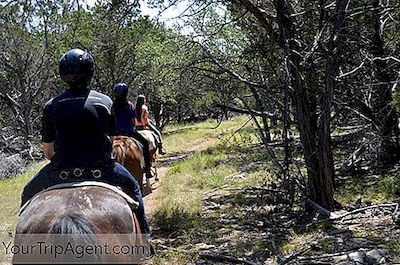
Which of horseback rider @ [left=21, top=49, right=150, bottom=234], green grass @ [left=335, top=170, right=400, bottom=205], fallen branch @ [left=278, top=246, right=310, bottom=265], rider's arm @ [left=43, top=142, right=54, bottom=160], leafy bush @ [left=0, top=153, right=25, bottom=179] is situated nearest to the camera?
horseback rider @ [left=21, top=49, right=150, bottom=234]

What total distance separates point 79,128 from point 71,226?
3.48 feet

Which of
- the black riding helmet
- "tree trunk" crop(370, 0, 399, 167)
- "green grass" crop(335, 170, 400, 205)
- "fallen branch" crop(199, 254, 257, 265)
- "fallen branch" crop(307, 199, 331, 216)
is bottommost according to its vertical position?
"green grass" crop(335, 170, 400, 205)

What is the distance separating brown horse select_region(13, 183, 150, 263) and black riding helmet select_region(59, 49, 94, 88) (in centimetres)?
89

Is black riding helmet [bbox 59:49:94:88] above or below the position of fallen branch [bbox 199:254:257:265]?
above

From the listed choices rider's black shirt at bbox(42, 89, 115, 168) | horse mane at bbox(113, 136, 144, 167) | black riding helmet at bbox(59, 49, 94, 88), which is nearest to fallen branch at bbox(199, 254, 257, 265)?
horse mane at bbox(113, 136, 144, 167)

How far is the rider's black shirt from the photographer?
3.63 meters

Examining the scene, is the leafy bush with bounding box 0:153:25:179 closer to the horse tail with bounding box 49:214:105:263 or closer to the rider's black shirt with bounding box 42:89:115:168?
the rider's black shirt with bounding box 42:89:115:168

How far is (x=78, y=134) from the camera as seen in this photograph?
12.0 ft

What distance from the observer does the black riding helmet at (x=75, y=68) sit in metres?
3.78

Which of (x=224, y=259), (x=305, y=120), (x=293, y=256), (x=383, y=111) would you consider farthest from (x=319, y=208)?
(x=383, y=111)

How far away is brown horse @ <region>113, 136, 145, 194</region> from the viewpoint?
7643 mm

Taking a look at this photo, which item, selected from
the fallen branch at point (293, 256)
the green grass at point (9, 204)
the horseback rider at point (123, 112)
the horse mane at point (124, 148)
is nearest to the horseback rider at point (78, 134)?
the fallen branch at point (293, 256)

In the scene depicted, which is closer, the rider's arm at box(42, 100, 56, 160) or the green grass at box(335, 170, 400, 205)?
the rider's arm at box(42, 100, 56, 160)

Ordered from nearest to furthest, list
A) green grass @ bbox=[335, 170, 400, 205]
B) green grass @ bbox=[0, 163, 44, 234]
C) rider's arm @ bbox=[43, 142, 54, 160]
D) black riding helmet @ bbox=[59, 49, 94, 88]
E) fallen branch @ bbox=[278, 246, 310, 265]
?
black riding helmet @ bbox=[59, 49, 94, 88]
rider's arm @ bbox=[43, 142, 54, 160]
fallen branch @ bbox=[278, 246, 310, 265]
green grass @ bbox=[335, 170, 400, 205]
green grass @ bbox=[0, 163, 44, 234]
